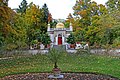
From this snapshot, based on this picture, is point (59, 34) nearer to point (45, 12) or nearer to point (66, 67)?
point (45, 12)

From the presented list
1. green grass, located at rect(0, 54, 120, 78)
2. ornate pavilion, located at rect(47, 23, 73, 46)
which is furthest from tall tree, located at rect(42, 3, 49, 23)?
green grass, located at rect(0, 54, 120, 78)

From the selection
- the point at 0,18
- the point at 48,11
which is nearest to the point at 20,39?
the point at 0,18

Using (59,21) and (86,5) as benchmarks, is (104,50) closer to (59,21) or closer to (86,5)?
(86,5)

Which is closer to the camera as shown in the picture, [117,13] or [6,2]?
[6,2]

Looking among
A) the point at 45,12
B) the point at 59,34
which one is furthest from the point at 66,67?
the point at 45,12

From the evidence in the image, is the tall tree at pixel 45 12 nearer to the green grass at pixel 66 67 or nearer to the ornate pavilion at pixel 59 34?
the ornate pavilion at pixel 59 34

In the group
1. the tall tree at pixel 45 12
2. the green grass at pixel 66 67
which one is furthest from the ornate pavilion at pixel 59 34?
the green grass at pixel 66 67

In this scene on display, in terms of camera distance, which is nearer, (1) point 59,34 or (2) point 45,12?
(1) point 59,34

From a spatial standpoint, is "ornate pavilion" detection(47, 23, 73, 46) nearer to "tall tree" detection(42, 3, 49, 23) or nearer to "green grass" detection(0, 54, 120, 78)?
"tall tree" detection(42, 3, 49, 23)

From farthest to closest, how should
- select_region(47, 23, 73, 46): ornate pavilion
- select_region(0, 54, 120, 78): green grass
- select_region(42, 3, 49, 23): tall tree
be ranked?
select_region(42, 3, 49, 23): tall tree → select_region(47, 23, 73, 46): ornate pavilion → select_region(0, 54, 120, 78): green grass

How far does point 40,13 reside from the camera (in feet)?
147

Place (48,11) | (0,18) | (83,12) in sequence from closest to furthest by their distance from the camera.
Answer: (0,18) < (83,12) < (48,11)

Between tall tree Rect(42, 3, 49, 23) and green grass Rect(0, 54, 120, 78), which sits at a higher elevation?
tall tree Rect(42, 3, 49, 23)

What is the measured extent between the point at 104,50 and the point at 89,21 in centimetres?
1192
